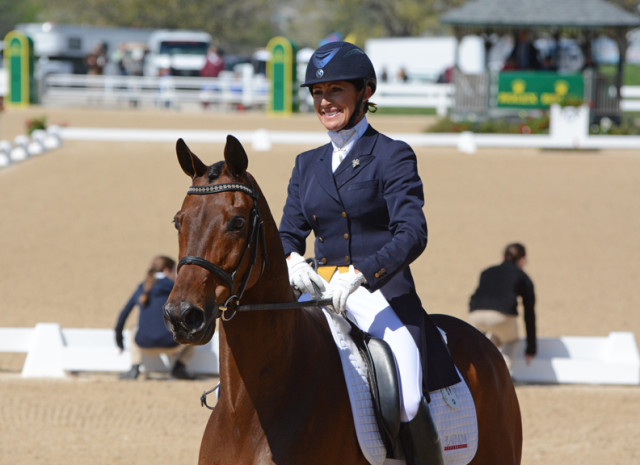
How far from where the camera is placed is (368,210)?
12.7 ft

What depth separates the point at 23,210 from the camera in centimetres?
1630

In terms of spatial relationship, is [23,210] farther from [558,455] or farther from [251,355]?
[251,355]

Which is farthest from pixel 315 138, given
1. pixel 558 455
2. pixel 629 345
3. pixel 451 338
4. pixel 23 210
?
pixel 451 338

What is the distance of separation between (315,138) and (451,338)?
56.2 ft

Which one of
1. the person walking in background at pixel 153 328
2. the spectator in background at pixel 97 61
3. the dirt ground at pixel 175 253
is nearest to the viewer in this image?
the dirt ground at pixel 175 253

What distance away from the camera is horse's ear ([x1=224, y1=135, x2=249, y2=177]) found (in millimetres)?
3326

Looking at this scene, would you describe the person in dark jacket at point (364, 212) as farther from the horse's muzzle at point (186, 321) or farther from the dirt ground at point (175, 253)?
the dirt ground at point (175, 253)

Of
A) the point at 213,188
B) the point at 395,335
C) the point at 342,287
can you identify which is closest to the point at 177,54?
the point at 395,335

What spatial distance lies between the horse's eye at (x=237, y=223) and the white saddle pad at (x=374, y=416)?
0.75 meters

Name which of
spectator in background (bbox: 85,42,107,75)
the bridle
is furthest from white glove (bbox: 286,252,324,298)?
spectator in background (bbox: 85,42,107,75)

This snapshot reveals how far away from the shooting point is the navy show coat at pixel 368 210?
381 centimetres

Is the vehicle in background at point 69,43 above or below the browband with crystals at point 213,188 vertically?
above

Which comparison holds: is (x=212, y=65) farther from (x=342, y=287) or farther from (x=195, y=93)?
(x=342, y=287)

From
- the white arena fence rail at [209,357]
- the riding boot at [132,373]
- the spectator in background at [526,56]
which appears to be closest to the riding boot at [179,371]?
the white arena fence rail at [209,357]
